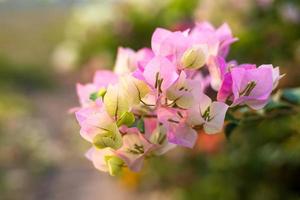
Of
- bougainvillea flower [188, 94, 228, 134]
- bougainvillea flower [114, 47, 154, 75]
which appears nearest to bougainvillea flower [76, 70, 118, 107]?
bougainvillea flower [114, 47, 154, 75]

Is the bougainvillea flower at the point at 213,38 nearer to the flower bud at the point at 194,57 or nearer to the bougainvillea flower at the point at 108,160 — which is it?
the flower bud at the point at 194,57

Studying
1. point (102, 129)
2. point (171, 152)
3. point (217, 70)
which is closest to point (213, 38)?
point (217, 70)

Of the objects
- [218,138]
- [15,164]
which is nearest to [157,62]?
[218,138]

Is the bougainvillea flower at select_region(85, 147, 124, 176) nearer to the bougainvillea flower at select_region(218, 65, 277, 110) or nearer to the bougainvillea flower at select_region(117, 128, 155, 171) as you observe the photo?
the bougainvillea flower at select_region(117, 128, 155, 171)

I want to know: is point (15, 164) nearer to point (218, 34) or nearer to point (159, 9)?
point (159, 9)

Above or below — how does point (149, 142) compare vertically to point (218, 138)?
below

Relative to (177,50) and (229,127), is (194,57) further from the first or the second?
(229,127)

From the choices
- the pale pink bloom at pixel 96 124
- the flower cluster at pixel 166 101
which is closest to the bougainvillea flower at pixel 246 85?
the flower cluster at pixel 166 101
